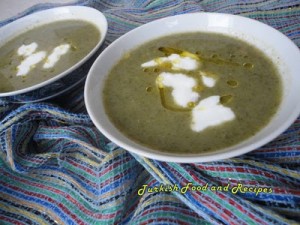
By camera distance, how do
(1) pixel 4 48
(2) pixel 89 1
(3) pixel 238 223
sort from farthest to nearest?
1. (2) pixel 89 1
2. (1) pixel 4 48
3. (3) pixel 238 223

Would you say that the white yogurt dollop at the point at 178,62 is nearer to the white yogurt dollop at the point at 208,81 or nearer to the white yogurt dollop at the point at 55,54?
the white yogurt dollop at the point at 208,81

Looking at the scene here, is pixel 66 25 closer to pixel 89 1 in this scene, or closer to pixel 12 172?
pixel 89 1

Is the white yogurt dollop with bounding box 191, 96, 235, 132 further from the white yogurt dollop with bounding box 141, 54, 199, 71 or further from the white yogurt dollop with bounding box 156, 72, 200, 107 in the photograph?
the white yogurt dollop with bounding box 141, 54, 199, 71

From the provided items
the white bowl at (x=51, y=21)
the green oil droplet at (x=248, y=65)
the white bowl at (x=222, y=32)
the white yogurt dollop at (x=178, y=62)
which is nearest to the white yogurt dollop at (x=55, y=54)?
the white bowl at (x=51, y=21)

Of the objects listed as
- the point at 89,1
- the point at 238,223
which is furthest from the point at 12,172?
the point at 89,1

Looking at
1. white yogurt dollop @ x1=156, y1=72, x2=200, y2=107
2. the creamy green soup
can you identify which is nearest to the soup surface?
white yogurt dollop @ x1=156, y1=72, x2=200, y2=107

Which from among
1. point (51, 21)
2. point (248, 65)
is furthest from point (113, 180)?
point (51, 21)

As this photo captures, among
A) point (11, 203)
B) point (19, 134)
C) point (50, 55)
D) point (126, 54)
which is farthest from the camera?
point (50, 55)

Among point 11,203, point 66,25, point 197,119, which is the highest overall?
point 197,119
